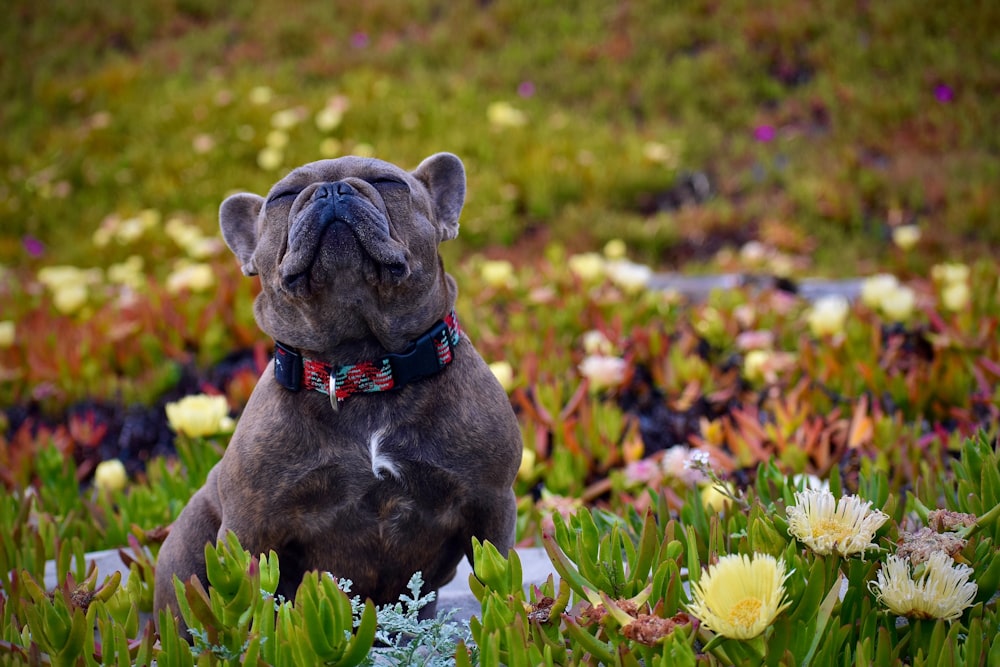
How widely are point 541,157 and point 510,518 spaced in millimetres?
6456

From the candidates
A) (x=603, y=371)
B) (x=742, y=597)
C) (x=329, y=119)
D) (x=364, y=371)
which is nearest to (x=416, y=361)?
(x=364, y=371)

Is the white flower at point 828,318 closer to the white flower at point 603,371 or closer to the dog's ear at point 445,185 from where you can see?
the white flower at point 603,371

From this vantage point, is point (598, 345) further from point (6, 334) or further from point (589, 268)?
point (6, 334)

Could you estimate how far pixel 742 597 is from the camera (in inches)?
53.8

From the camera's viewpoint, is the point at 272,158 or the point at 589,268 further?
the point at 272,158

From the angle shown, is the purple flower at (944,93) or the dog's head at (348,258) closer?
the dog's head at (348,258)

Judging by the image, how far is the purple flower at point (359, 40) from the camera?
1171cm

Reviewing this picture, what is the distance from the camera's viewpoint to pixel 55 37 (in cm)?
1251

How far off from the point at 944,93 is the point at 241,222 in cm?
863

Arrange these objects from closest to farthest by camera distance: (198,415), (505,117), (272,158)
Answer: (198,415), (272,158), (505,117)

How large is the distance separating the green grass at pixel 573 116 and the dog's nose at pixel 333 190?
211 inches

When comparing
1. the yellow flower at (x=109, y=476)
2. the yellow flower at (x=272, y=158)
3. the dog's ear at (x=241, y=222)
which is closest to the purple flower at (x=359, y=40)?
the yellow flower at (x=272, y=158)

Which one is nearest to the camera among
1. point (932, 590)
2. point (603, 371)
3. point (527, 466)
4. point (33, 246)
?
point (932, 590)

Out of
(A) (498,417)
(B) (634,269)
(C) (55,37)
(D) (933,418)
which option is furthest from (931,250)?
(C) (55,37)
